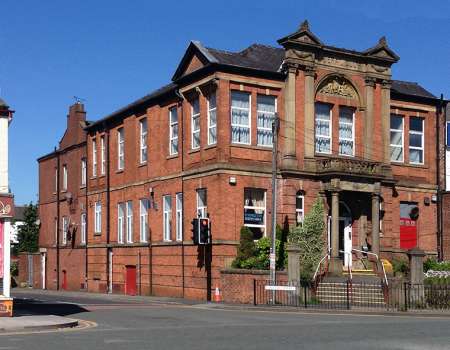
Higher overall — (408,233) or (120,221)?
(120,221)

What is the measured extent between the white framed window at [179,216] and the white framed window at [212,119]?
3.92 m

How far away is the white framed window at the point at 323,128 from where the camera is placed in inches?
1491

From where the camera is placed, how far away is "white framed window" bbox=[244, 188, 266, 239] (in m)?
35.8

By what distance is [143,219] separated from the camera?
4291cm

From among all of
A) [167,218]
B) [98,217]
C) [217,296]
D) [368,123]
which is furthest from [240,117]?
[98,217]

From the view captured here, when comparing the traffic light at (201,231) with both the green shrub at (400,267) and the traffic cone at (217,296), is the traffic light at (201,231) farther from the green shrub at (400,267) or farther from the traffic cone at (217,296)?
the green shrub at (400,267)

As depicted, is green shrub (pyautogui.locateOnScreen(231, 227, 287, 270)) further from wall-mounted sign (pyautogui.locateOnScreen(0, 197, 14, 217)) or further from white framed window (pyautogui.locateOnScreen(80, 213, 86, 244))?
white framed window (pyautogui.locateOnScreen(80, 213, 86, 244))

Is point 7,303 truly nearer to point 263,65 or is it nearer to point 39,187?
point 263,65

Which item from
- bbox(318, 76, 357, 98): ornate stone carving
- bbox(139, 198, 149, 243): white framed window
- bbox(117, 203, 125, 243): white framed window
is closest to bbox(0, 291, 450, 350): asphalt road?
bbox(318, 76, 357, 98): ornate stone carving

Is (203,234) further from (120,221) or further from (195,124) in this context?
(120,221)

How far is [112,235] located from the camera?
153 feet

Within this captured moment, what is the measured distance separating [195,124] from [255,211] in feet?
17.5

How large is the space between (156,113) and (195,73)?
5.89 metres

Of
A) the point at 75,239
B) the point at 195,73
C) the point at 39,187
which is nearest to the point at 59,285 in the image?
the point at 75,239
